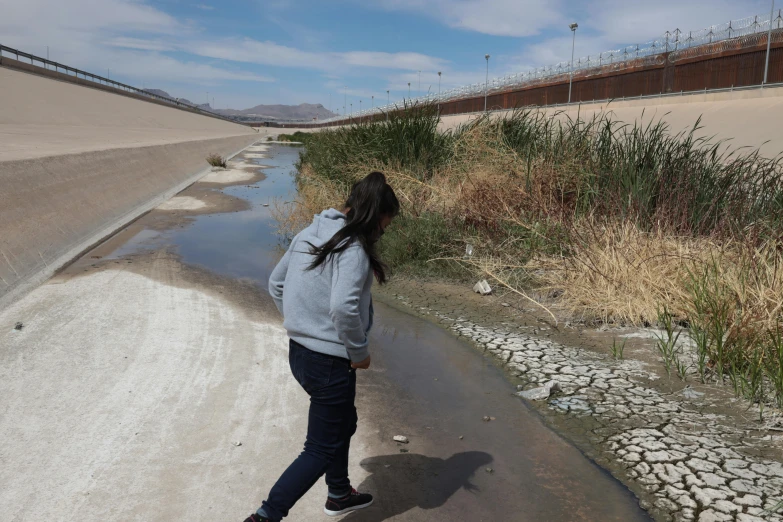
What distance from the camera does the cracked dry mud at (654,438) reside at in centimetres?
331

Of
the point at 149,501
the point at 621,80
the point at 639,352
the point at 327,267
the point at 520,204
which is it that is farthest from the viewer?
the point at 621,80

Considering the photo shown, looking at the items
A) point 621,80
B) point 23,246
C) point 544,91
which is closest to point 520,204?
point 23,246

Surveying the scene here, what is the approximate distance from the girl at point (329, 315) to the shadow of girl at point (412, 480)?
0.55 metres

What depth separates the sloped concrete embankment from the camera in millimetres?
7539

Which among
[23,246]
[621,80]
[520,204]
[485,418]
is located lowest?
[485,418]

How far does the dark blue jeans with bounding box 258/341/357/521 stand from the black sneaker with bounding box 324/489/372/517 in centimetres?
31

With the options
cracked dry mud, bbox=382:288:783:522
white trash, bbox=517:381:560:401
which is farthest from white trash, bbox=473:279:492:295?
white trash, bbox=517:381:560:401

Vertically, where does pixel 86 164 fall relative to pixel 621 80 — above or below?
below

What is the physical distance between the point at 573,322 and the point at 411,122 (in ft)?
23.5

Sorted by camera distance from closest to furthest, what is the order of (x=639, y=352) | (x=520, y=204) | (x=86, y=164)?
(x=639, y=352) → (x=520, y=204) → (x=86, y=164)

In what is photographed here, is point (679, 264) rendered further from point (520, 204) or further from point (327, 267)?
point (327, 267)

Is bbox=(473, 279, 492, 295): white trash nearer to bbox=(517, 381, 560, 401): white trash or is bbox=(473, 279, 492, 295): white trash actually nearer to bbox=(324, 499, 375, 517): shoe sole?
bbox=(517, 381, 560, 401): white trash

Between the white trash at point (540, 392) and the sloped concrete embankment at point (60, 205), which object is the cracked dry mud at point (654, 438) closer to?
the white trash at point (540, 392)

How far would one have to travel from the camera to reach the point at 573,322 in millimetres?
6359
